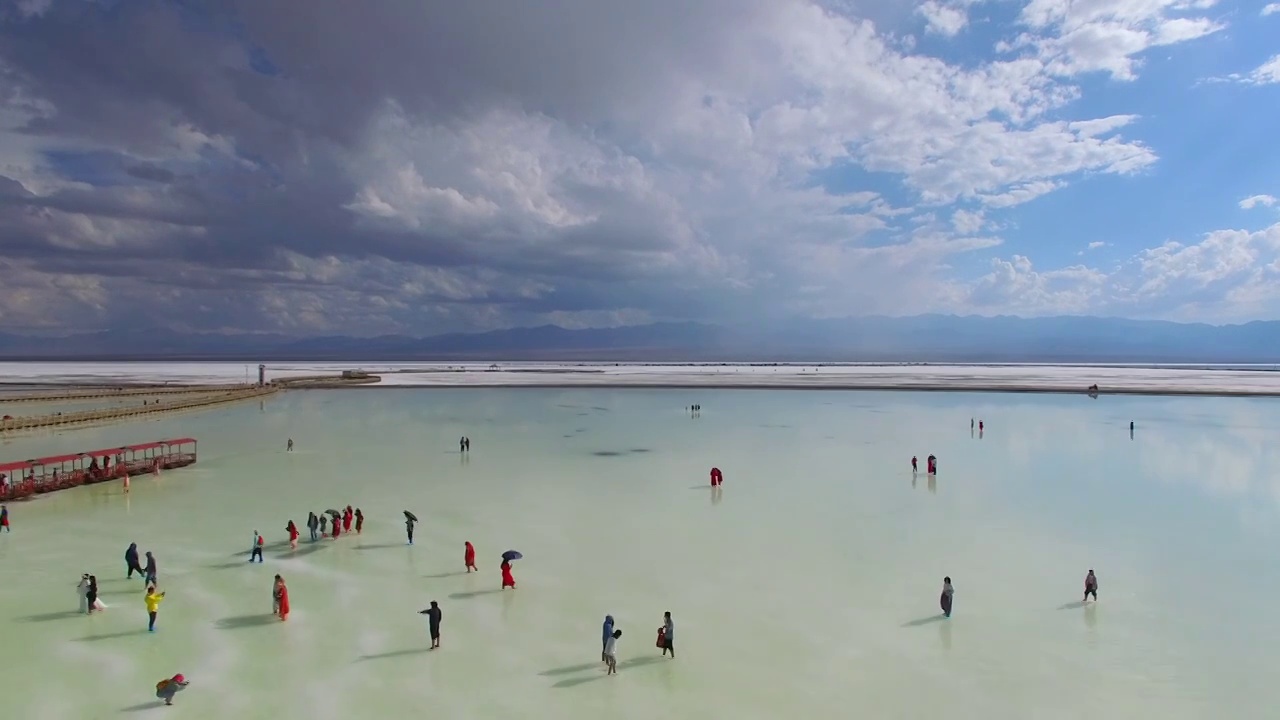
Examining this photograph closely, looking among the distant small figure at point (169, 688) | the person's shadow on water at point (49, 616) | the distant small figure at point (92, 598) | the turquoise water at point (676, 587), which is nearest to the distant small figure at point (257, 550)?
the turquoise water at point (676, 587)

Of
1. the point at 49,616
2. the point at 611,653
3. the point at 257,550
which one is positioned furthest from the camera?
the point at 257,550

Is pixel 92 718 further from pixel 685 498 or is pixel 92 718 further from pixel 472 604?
pixel 685 498

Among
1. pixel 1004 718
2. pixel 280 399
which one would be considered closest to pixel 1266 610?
pixel 1004 718

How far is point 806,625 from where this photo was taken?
1323 centimetres

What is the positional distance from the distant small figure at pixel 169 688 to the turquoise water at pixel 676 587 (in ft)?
0.92

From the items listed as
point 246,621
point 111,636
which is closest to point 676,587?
point 246,621

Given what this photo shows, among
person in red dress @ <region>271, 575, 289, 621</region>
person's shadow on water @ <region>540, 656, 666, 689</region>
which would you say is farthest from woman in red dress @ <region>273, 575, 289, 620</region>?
person's shadow on water @ <region>540, 656, 666, 689</region>

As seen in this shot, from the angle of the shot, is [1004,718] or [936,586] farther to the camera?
[936,586]

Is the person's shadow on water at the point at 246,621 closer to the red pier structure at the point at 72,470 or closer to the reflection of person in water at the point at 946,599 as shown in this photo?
the reflection of person in water at the point at 946,599

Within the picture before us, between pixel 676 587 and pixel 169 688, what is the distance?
9010mm

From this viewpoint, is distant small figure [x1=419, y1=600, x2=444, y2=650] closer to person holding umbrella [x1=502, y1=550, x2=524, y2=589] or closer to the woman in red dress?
person holding umbrella [x1=502, y1=550, x2=524, y2=589]

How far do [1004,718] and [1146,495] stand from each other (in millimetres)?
18671

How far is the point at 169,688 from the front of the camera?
33.1 ft

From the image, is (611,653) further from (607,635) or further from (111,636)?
(111,636)
